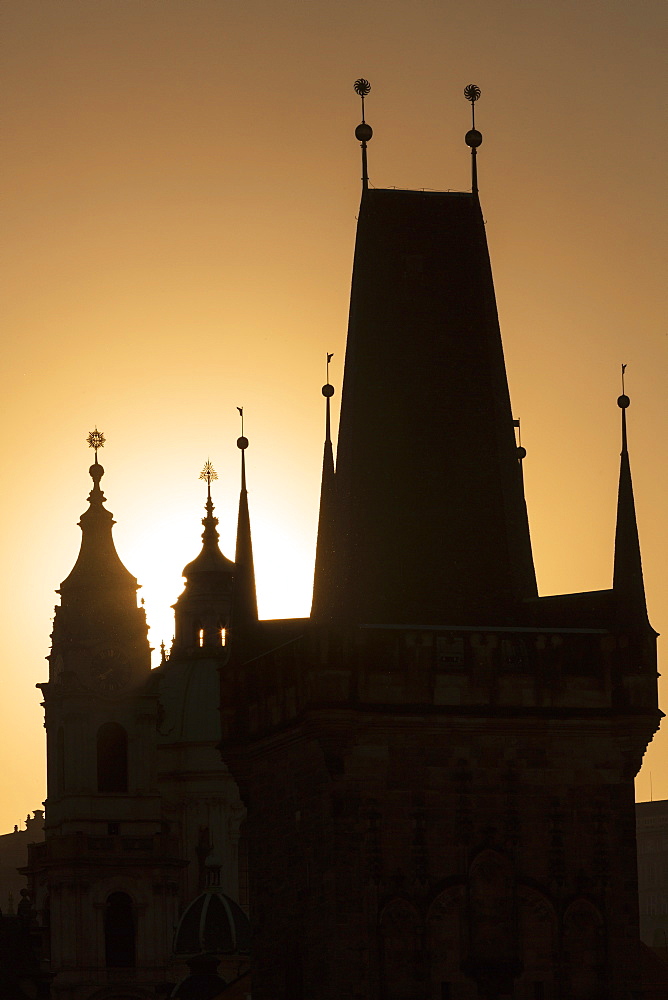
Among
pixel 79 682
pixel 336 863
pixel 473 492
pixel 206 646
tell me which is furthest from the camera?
pixel 206 646

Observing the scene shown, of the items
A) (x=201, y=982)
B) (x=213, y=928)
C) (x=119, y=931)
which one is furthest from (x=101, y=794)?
(x=201, y=982)

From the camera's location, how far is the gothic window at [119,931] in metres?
183

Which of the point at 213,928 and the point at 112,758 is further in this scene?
the point at 112,758

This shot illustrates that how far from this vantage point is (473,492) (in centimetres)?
6662

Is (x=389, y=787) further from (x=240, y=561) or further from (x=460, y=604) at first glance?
(x=240, y=561)

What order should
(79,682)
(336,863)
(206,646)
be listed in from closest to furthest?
(336,863), (79,682), (206,646)

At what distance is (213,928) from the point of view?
513ft

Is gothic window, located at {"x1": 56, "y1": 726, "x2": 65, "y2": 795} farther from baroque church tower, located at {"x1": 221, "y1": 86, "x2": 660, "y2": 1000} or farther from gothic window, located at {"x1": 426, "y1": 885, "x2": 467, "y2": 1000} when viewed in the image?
gothic window, located at {"x1": 426, "y1": 885, "x2": 467, "y2": 1000}

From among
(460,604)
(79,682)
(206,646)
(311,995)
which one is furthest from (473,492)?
(206,646)

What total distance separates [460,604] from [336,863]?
722 centimetres

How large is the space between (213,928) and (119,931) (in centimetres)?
2894

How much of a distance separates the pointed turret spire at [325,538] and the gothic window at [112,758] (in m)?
120

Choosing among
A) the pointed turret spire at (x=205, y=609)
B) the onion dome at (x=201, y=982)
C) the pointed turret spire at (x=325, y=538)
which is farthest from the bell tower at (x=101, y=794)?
the pointed turret spire at (x=325, y=538)

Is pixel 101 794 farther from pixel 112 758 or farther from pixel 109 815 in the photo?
pixel 112 758
